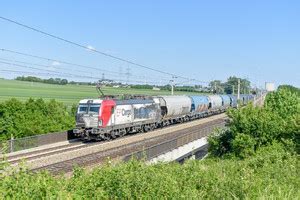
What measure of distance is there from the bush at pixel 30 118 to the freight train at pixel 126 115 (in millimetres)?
6289

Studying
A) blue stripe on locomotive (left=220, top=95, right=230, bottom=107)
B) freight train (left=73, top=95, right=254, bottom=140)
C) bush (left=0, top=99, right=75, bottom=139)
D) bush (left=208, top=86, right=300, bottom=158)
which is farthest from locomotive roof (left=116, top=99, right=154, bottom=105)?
blue stripe on locomotive (left=220, top=95, right=230, bottom=107)

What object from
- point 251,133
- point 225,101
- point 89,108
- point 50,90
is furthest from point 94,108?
point 225,101

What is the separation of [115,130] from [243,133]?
42.5ft

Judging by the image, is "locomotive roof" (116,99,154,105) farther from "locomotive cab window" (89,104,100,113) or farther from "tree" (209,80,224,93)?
"tree" (209,80,224,93)

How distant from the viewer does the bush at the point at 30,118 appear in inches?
1762

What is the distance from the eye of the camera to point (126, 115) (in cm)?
4556

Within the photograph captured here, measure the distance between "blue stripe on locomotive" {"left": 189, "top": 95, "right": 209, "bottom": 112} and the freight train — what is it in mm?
3105

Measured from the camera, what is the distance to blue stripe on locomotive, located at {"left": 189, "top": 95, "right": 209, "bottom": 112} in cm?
7150

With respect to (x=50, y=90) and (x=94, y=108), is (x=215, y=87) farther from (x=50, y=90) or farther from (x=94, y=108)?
(x=94, y=108)

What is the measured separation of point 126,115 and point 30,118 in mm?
9998

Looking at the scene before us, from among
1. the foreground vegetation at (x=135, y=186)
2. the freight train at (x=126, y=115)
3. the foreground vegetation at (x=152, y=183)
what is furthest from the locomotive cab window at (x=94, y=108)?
the foreground vegetation at (x=135, y=186)

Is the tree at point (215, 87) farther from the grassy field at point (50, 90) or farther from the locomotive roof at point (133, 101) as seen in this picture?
the locomotive roof at point (133, 101)

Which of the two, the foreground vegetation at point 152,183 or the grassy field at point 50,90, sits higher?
the grassy field at point 50,90

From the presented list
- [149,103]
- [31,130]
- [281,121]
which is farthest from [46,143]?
[281,121]
